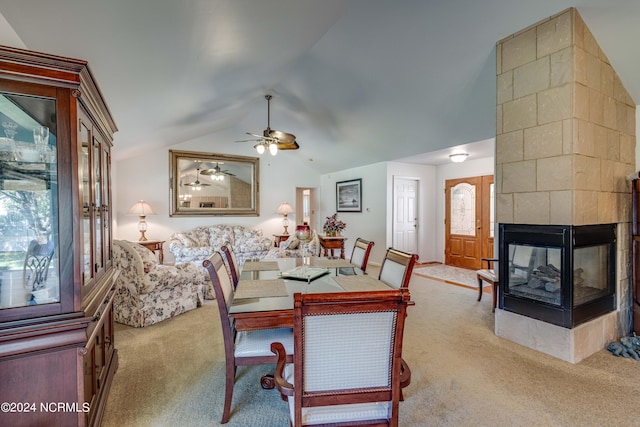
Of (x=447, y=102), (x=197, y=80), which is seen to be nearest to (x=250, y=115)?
(x=197, y=80)

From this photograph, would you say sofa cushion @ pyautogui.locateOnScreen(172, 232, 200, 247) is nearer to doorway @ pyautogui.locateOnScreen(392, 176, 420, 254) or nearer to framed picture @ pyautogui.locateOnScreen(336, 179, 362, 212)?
framed picture @ pyautogui.locateOnScreen(336, 179, 362, 212)

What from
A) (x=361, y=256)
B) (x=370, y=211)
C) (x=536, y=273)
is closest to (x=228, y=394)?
(x=361, y=256)

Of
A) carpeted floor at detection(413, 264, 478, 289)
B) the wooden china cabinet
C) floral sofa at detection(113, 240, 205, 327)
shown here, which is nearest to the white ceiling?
the wooden china cabinet

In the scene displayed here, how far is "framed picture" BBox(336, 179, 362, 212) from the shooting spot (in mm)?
6853

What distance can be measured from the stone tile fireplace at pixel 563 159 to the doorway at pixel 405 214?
11.0 ft

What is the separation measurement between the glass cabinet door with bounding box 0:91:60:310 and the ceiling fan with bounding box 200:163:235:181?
5.60m

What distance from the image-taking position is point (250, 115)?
5867 millimetres

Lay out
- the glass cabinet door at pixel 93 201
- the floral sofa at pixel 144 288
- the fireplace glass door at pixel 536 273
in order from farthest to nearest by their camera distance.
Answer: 1. the floral sofa at pixel 144 288
2. the fireplace glass door at pixel 536 273
3. the glass cabinet door at pixel 93 201

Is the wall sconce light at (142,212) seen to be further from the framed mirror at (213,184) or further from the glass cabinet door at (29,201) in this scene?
→ the glass cabinet door at (29,201)

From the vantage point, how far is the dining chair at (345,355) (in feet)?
3.28

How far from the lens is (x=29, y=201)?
119 cm

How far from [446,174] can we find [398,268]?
516 centimetres

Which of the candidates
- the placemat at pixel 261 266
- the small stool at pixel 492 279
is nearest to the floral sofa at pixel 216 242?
the placemat at pixel 261 266

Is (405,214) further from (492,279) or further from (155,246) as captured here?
(155,246)
